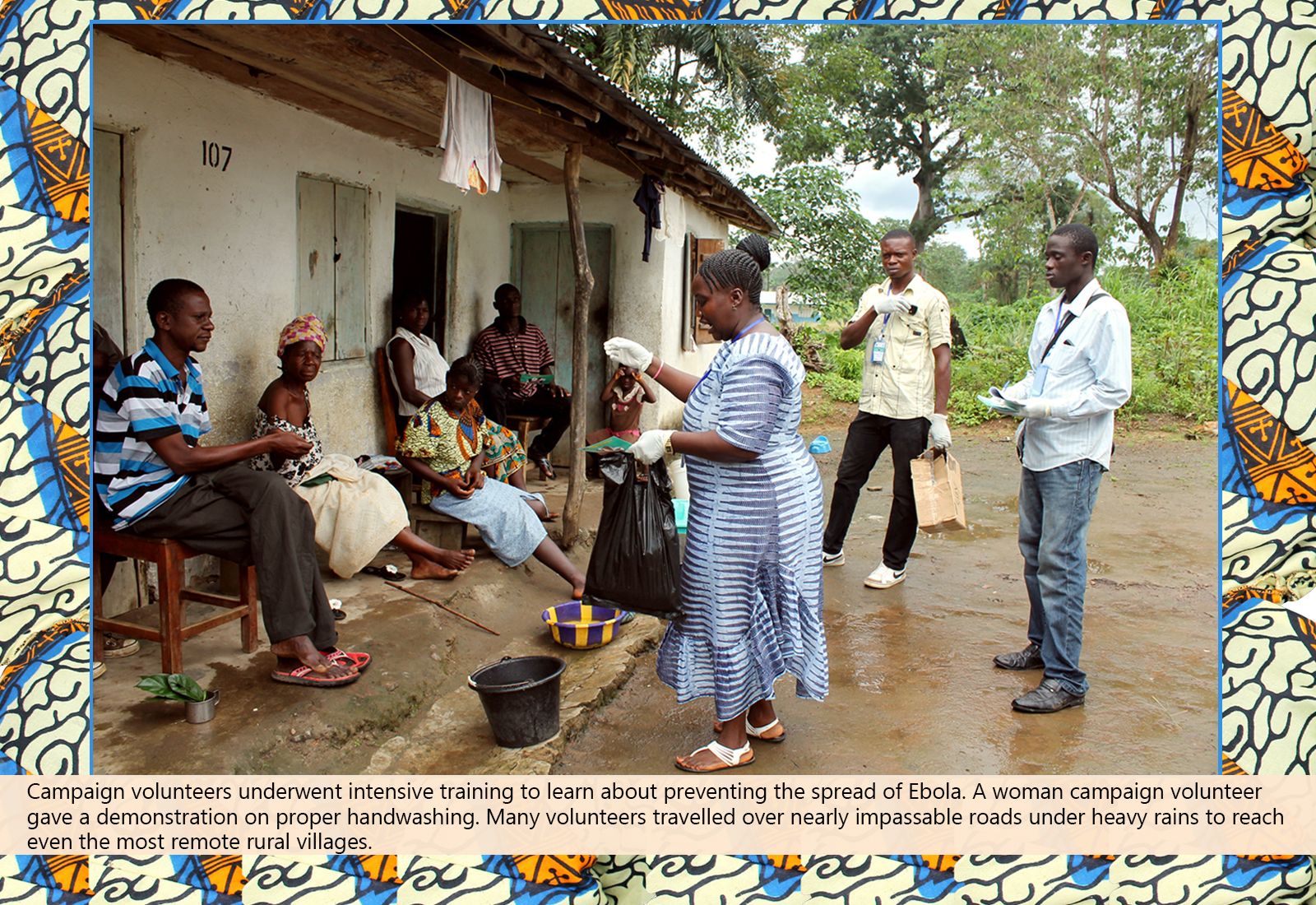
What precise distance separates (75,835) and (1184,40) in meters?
16.9

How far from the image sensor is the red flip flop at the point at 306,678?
11.5 feet

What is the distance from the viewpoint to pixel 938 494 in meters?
4.60

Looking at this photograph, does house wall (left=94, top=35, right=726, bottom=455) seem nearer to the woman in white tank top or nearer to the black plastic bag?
the woman in white tank top

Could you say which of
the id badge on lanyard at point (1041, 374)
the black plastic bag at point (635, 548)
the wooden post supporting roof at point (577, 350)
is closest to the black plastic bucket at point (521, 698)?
the black plastic bag at point (635, 548)

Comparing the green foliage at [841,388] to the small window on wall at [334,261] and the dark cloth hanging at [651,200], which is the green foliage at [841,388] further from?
the small window on wall at [334,261]

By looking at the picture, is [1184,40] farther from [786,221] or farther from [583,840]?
[583,840]

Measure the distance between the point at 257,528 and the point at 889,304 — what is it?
342 centimetres

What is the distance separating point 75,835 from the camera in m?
2.18

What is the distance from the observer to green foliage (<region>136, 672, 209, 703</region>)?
121 inches

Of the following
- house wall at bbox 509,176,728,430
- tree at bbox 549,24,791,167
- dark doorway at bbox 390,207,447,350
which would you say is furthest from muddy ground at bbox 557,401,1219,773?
tree at bbox 549,24,791,167

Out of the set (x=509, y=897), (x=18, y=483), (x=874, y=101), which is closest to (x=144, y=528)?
(x=18, y=483)

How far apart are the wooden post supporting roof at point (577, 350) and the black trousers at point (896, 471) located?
162 centimetres

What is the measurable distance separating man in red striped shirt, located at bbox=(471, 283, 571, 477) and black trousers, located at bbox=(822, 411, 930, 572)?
3073 millimetres

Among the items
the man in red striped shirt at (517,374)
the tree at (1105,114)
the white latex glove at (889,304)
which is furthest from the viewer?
the tree at (1105,114)
